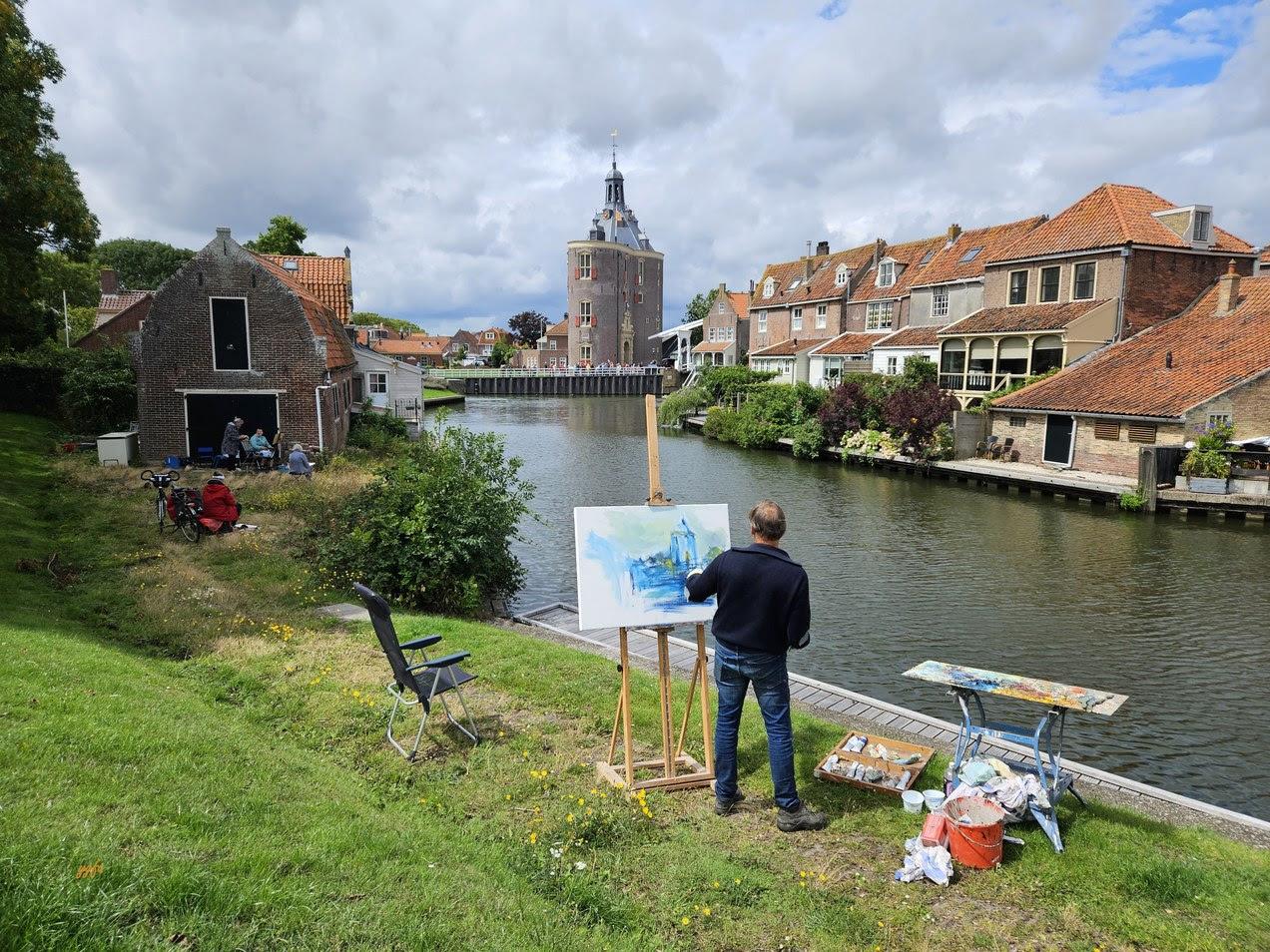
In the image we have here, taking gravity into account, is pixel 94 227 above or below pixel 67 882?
above

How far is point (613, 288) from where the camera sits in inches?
4065

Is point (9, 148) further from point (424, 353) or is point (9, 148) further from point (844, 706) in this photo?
point (424, 353)

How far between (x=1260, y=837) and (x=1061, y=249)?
3594 cm

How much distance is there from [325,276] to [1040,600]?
31.8 metres

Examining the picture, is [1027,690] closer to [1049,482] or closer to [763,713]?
[763,713]

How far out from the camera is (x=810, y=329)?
5928cm

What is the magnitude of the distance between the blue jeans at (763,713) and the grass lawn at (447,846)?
1.03 feet

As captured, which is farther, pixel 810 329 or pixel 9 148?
pixel 810 329

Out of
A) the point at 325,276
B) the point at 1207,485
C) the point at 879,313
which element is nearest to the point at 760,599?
the point at 1207,485

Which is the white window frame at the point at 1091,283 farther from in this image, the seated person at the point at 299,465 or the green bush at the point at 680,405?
the seated person at the point at 299,465

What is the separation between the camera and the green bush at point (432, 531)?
13.0 metres

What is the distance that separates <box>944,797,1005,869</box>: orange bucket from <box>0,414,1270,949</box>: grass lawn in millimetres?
117

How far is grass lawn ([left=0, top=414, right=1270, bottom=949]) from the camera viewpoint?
3.93 metres

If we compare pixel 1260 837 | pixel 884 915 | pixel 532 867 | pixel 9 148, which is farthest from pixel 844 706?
pixel 9 148
